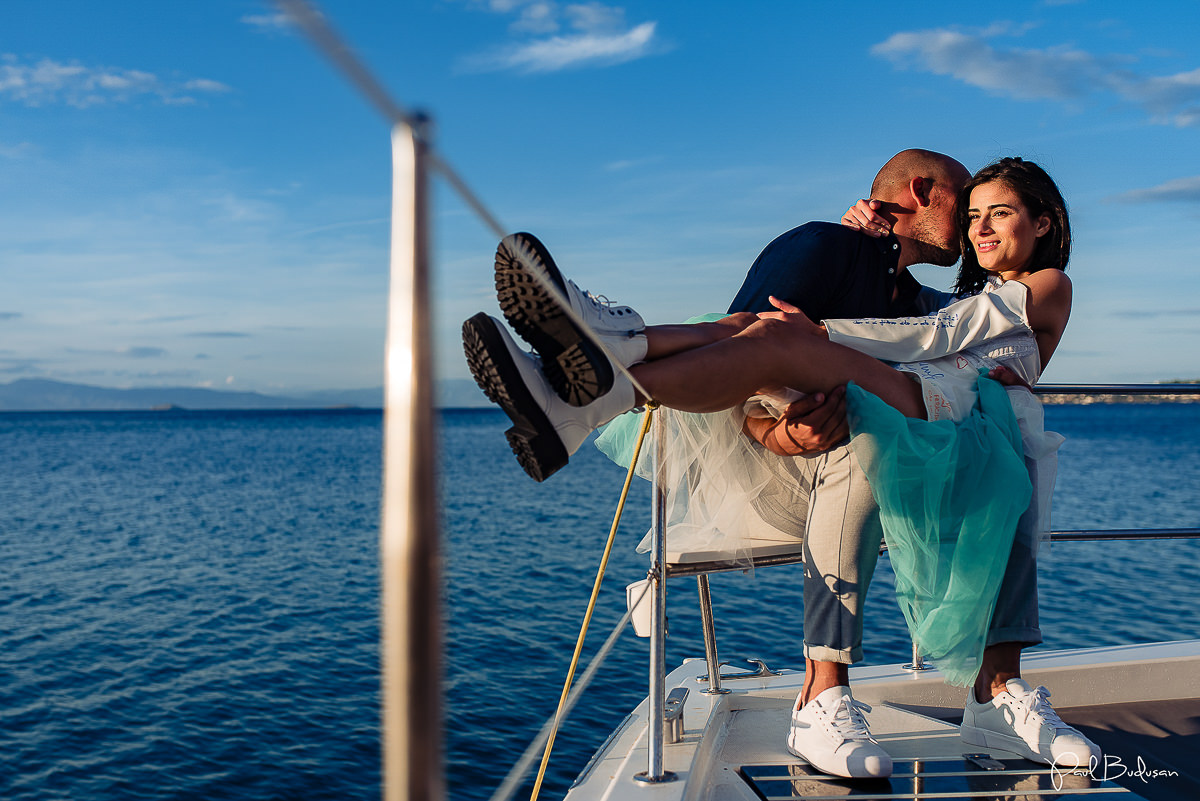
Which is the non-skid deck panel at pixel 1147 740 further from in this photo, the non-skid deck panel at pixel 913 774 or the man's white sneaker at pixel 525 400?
the man's white sneaker at pixel 525 400

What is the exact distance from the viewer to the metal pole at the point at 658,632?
1627 mm

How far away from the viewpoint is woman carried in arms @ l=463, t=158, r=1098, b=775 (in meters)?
1.39

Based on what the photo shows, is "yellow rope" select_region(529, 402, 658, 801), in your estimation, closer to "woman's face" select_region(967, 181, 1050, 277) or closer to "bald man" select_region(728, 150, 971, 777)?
"bald man" select_region(728, 150, 971, 777)

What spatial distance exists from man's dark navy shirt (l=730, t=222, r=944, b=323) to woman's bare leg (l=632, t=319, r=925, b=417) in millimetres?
415

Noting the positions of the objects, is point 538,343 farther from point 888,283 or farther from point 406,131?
point 888,283

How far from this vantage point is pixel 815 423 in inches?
68.7

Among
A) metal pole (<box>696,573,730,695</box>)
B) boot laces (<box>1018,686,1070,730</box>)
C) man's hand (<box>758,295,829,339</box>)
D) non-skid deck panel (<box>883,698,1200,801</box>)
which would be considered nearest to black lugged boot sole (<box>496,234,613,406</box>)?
man's hand (<box>758,295,829,339</box>)

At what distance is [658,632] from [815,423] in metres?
0.54

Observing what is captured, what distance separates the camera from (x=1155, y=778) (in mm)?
1788

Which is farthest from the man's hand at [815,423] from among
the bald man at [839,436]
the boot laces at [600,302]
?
the boot laces at [600,302]

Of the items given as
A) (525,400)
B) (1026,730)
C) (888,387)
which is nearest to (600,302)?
(525,400)

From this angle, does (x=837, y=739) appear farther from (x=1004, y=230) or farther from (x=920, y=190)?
(x=920, y=190)

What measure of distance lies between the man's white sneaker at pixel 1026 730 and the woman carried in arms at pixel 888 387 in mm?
27

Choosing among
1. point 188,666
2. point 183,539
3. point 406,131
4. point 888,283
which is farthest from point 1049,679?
point 183,539
